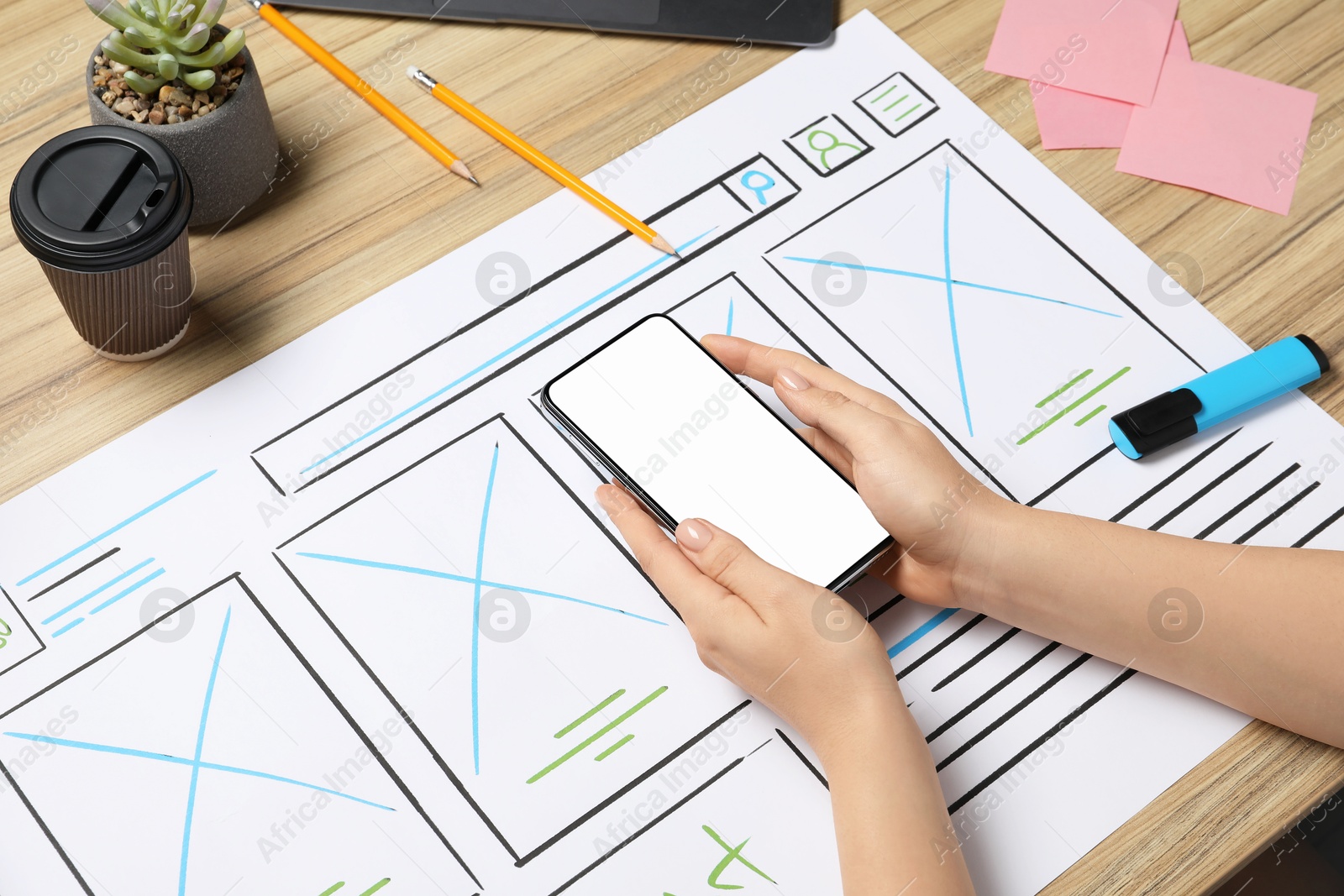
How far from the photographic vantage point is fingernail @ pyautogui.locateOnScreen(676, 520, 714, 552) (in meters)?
0.60

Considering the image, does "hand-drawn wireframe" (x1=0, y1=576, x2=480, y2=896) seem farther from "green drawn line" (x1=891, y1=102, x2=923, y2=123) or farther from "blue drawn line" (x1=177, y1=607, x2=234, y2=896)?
"green drawn line" (x1=891, y1=102, x2=923, y2=123)

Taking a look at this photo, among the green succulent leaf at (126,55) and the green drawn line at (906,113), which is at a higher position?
the green drawn line at (906,113)

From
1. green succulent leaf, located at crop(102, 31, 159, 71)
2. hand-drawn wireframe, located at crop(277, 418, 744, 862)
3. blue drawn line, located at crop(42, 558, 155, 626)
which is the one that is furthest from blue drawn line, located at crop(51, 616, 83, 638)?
green succulent leaf, located at crop(102, 31, 159, 71)

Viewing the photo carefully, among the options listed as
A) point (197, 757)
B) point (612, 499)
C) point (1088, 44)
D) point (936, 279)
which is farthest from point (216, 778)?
point (1088, 44)

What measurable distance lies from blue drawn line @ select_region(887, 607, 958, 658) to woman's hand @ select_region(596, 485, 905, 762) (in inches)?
1.1

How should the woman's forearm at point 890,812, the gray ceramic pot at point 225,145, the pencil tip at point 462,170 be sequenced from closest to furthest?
the woman's forearm at point 890,812 → the gray ceramic pot at point 225,145 → the pencil tip at point 462,170

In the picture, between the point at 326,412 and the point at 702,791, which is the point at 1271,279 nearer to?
the point at 702,791

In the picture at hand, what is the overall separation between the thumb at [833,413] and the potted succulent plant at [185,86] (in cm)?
37

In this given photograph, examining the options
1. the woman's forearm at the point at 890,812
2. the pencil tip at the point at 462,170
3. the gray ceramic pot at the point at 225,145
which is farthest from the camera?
the pencil tip at the point at 462,170

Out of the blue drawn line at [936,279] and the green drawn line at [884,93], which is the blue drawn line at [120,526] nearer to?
the blue drawn line at [936,279]

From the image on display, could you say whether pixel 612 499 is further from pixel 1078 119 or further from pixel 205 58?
pixel 1078 119

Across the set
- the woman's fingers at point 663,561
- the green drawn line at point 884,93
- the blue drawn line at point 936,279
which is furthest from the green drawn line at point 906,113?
the woman's fingers at point 663,561

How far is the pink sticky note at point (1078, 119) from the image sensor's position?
0.79m

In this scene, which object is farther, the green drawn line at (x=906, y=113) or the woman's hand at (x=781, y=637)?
the green drawn line at (x=906, y=113)
